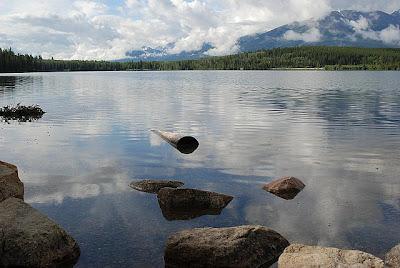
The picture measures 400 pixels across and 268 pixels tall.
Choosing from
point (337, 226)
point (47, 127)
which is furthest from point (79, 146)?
point (337, 226)

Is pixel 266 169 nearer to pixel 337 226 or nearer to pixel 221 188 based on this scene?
pixel 221 188

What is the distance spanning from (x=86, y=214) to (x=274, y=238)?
8.08 metres

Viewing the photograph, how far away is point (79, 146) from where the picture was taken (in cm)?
3344

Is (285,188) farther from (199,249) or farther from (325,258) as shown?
(325,258)

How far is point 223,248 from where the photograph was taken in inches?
536

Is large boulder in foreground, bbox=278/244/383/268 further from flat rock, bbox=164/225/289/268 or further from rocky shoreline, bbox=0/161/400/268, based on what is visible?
flat rock, bbox=164/225/289/268

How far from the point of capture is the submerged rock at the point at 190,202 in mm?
18750

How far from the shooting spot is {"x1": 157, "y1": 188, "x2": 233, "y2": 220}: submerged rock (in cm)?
1875

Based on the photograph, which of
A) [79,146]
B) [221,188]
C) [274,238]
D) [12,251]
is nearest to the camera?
[12,251]

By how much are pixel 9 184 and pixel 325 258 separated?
1402cm

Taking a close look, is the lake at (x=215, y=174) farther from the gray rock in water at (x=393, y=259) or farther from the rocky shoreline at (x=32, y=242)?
the gray rock in water at (x=393, y=259)

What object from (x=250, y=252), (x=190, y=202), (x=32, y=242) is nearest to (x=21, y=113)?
(x=190, y=202)

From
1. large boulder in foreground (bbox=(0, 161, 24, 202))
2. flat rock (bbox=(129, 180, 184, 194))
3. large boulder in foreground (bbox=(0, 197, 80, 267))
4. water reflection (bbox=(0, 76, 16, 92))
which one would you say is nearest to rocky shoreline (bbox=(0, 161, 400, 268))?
large boulder in foreground (bbox=(0, 197, 80, 267))

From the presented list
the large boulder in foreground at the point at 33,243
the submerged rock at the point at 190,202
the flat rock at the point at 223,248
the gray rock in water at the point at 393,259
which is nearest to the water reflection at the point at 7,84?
the submerged rock at the point at 190,202
